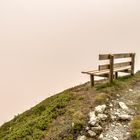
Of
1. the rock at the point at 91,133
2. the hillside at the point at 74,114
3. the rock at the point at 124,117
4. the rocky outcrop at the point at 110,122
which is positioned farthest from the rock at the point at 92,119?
the rock at the point at 124,117

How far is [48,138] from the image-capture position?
1500cm

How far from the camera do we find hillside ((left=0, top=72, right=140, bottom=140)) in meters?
14.9

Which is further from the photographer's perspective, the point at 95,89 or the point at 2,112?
the point at 2,112

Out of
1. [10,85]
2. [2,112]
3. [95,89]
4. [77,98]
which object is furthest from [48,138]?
[10,85]

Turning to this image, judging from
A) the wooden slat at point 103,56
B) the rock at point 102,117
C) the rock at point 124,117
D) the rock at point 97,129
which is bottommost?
the rock at point 97,129

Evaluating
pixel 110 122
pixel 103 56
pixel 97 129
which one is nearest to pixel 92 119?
pixel 97 129

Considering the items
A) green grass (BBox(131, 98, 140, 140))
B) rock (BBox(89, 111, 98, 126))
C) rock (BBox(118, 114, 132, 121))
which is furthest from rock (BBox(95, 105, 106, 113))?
green grass (BBox(131, 98, 140, 140))

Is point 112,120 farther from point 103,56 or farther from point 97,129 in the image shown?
point 103,56

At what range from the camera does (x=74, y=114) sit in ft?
52.4

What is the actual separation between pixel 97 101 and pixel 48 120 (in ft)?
7.57

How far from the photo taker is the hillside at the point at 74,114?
1492 cm

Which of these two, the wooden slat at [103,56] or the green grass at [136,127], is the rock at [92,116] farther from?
the wooden slat at [103,56]

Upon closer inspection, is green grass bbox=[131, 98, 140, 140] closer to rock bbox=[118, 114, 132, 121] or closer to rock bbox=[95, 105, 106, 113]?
rock bbox=[118, 114, 132, 121]

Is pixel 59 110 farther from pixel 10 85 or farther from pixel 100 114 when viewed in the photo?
pixel 10 85
